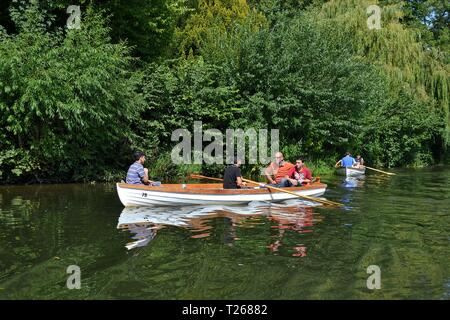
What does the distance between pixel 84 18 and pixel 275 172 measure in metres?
11.2

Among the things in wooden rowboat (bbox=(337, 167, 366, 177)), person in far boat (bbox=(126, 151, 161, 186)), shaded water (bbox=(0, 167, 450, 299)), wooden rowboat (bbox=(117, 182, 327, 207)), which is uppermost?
person in far boat (bbox=(126, 151, 161, 186))

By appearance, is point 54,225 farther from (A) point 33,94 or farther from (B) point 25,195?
(A) point 33,94

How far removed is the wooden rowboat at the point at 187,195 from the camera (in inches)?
530

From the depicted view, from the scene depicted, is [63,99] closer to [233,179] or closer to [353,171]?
[233,179]

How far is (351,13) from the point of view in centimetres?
3309

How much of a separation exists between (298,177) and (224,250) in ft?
25.9

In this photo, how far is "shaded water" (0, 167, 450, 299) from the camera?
6.86 metres

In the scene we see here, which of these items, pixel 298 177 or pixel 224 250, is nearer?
pixel 224 250

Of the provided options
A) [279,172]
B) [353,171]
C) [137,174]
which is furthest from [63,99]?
[353,171]

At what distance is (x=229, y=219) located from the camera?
1238 centimetres

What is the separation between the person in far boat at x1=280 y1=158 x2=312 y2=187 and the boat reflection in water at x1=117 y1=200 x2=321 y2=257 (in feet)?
3.05

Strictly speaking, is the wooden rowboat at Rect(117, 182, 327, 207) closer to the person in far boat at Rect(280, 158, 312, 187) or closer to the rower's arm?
the person in far boat at Rect(280, 158, 312, 187)

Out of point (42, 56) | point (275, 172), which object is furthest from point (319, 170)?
point (42, 56)

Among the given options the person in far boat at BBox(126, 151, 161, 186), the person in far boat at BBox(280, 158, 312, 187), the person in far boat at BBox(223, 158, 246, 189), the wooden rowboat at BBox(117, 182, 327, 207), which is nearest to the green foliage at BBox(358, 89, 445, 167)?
the person in far boat at BBox(280, 158, 312, 187)
